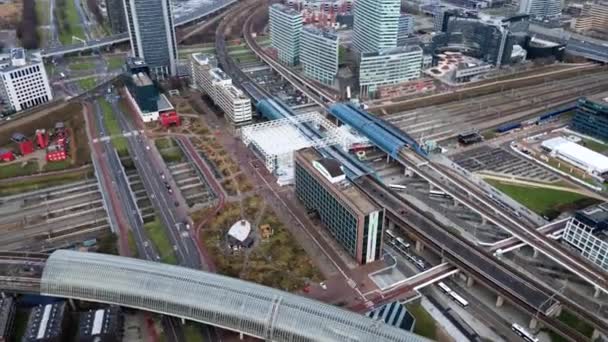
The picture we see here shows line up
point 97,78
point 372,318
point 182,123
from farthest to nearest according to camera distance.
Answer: point 97,78 < point 182,123 < point 372,318

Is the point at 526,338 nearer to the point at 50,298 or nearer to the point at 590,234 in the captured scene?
the point at 590,234

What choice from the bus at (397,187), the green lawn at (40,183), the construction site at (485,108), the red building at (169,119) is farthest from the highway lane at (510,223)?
the green lawn at (40,183)

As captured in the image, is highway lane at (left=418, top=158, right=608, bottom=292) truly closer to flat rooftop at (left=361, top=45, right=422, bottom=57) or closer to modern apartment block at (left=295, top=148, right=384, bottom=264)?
modern apartment block at (left=295, top=148, right=384, bottom=264)

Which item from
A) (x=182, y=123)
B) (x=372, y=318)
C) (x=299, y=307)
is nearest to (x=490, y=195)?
(x=372, y=318)

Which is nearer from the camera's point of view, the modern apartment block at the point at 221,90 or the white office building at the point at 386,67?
the modern apartment block at the point at 221,90

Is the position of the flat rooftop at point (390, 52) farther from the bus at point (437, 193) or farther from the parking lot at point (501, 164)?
the bus at point (437, 193)

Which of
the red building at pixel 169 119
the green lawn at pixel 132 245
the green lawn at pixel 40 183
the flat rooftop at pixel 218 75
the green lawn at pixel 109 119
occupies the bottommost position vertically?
the green lawn at pixel 132 245
